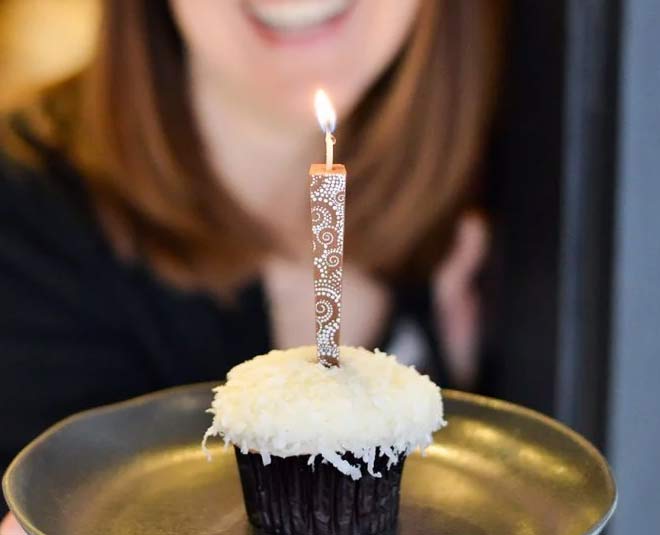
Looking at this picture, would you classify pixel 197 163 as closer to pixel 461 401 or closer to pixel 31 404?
pixel 31 404

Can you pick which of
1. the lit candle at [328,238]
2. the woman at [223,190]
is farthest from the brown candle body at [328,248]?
the woman at [223,190]

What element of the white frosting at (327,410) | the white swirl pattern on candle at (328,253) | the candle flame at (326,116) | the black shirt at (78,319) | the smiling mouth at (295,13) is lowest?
the black shirt at (78,319)

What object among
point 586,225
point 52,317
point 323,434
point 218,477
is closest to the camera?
point 323,434

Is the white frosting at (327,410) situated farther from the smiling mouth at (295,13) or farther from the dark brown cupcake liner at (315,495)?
the smiling mouth at (295,13)

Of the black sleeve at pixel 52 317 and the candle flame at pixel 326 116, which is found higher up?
the candle flame at pixel 326 116

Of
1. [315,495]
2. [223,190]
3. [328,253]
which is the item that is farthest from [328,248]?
[223,190]

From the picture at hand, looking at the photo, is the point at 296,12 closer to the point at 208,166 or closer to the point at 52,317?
the point at 208,166

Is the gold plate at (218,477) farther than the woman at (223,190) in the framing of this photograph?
No

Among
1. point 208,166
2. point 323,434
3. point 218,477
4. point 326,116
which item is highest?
point 326,116
